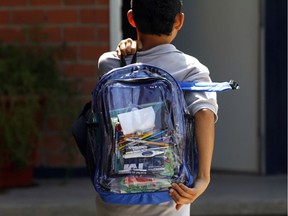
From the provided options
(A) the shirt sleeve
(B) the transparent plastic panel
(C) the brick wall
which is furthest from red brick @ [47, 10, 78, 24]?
(B) the transparent plastic panel

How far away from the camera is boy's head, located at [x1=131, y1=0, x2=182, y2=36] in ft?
11.5

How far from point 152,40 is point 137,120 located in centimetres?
38

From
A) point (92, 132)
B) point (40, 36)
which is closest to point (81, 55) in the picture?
point (40, 36)

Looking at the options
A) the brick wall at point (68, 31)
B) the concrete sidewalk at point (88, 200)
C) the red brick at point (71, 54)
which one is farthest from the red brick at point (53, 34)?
the concrete sidewalk at point (88, 200)

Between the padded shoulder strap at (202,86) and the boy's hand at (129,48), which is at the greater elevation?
the boy's hand at (129,48)

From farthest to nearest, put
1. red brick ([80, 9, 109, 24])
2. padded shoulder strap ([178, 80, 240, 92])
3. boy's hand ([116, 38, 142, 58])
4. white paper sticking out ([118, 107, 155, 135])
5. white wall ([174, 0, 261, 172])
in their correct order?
white wall ([174, 0, 261, 172]) < red brick ([80, 9, 109, 24]) < boy's hand ([116, 38, 142, 58]) < padded shoulder strap ([178, 80, 240, 92]) < white paper sticking out ([118, 107, 155, 135])

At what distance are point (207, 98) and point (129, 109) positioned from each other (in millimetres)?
307

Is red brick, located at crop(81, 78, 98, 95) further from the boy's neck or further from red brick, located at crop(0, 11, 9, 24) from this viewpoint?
the boy's neck

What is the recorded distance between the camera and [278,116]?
817 cm

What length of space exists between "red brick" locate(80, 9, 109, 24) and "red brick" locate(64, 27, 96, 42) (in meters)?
0.07

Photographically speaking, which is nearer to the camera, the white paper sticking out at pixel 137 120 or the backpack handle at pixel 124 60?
the white paper sticking out at pixel 137 120

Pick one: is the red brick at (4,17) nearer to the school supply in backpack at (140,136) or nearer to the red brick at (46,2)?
the red brick at (46,2)

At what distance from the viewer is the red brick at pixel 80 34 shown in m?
7.46

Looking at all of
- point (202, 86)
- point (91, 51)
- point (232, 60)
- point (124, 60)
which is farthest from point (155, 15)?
point (232, 60)
